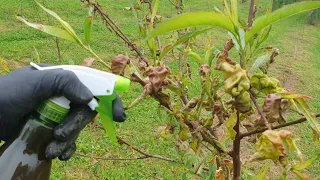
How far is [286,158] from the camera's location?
0.60 meters

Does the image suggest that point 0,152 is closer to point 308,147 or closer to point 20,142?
point 20,142

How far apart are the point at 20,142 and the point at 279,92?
426mm

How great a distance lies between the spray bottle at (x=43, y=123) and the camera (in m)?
0.73

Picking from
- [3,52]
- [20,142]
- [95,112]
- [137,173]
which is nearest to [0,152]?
[20,142]

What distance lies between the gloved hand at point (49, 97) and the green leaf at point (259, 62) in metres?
0.22

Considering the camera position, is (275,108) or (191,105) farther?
(191,105)

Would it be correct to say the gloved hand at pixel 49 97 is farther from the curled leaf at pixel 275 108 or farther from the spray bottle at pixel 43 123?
the curled leaf at pixel 275 108

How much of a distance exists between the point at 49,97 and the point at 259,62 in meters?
0.33

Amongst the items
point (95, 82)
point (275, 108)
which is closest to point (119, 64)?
point (95, 82)

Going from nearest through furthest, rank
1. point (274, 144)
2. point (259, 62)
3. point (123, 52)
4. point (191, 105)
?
point (274, 144) < point (259, 62) < point (191, 105) < point (123, 52)

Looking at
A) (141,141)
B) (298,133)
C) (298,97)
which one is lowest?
(298,133)

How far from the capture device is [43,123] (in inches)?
29.7

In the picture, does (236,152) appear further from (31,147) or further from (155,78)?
(31,147)

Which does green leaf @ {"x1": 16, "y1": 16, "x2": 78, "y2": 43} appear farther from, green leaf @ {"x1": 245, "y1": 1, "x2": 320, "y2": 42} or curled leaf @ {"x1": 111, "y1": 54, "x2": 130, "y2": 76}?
green leaf @ {"x1": 245, "y1": 1, "x2": 320, "y2": 42}
